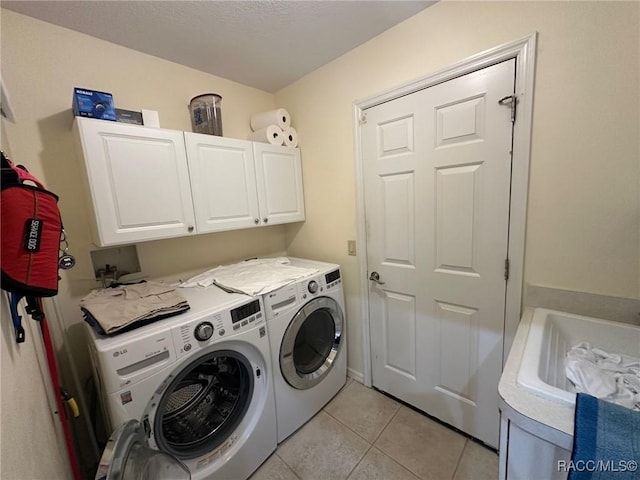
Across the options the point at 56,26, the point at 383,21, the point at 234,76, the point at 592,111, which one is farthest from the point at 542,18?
the point at 56,26

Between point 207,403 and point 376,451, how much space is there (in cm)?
100

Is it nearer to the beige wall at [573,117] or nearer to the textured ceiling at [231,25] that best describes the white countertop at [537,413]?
the beige wall at [573,117]

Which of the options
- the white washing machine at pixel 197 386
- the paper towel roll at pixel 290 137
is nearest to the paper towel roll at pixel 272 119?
the paper towel roll at pixel 290 137

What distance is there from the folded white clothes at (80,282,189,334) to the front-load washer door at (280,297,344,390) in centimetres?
63

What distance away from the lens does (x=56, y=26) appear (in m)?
1.28

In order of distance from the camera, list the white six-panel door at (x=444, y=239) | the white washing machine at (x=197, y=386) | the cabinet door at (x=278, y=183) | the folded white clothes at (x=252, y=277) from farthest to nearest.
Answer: the cabinet door at (x=278, y=183) < the folded white clothes at (x=252, y=277) < the white six-panel door at (x=444, y=239) < the white washing machine at (x=197, y=386)

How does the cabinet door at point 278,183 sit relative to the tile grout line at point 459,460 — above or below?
above

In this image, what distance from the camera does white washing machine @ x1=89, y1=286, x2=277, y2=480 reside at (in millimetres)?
921

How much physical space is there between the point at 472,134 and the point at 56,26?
2.19 metres

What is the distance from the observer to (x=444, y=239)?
1.44 meters

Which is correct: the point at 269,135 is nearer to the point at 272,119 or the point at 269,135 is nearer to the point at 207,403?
the point at 272,119

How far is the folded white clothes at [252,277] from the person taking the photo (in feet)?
4.65

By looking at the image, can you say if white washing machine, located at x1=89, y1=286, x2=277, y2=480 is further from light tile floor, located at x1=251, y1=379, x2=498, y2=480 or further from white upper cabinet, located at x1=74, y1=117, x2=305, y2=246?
white upper cabinet, located at x1=74, y1=117, x2=305, y2=246

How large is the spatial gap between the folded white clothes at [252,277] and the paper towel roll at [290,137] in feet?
3.13
